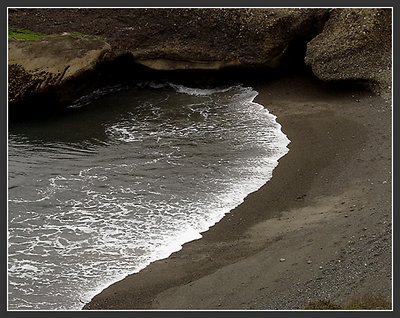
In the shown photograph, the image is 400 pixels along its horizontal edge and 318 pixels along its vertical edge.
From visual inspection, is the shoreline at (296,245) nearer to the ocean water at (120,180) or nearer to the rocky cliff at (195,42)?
the ocean water at (120,180)

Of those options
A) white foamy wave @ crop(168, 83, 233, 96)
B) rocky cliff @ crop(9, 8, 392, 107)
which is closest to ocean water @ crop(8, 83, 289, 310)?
white foamy wave @ crop(168, 83, 233, 96)

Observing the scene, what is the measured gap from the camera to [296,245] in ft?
35.4

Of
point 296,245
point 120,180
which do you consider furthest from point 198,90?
point 296,245

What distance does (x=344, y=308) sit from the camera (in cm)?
807

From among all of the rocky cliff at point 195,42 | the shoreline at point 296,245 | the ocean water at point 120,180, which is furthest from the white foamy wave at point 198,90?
the shoreline at point 296,245

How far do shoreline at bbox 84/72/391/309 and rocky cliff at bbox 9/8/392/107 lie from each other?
15.1 ft

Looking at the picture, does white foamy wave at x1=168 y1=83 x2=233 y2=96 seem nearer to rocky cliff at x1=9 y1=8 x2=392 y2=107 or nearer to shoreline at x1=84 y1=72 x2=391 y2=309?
rocky cliff at x1=9 y1=8 x2=392 y2=107

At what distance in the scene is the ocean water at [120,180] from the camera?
35.8 feet

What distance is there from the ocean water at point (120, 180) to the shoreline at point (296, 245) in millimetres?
430

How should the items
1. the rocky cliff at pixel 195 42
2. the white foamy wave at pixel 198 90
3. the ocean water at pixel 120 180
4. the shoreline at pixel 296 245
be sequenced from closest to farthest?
the shoreline at pixel 296 245, the ocean water at pixel 120 180, the rocky cliff at pixel 195 42, the white foamy wave at pixel 198 90

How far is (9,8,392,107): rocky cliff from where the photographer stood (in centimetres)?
2008

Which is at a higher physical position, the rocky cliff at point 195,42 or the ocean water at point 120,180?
the rocky cliff at point 195,42

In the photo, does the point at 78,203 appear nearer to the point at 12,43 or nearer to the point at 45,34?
the point at 12,43

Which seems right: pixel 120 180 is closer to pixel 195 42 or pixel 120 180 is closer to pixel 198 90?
pixel 198 90
